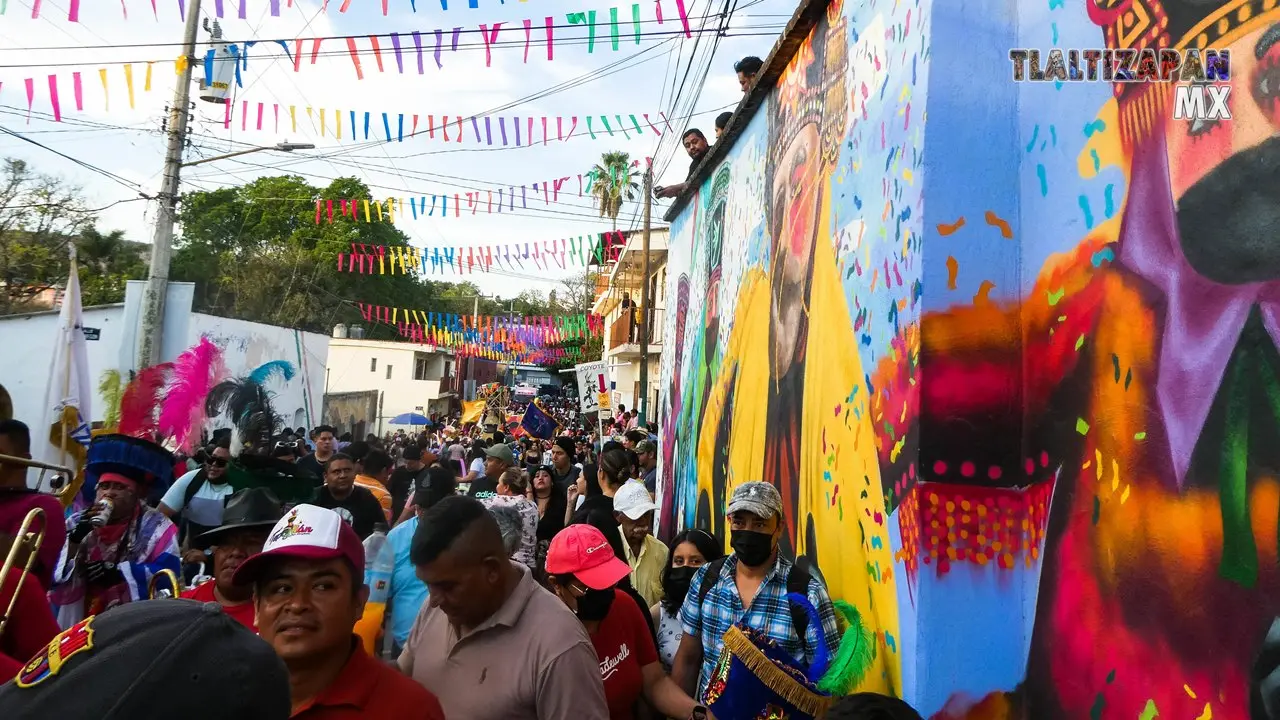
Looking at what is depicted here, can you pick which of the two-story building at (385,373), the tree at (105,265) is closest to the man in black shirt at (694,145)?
the tree at (105,265)

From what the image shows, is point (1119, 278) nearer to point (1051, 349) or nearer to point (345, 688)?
point (1051, 349)

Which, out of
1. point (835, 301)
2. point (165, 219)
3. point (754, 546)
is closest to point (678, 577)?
point (754, 546)

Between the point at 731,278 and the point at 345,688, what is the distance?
19.9ft

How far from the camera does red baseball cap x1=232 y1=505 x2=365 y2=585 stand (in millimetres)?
2215

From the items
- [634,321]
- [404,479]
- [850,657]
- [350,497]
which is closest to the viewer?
[850,657]

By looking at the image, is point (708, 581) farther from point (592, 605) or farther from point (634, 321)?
point (634, 321)

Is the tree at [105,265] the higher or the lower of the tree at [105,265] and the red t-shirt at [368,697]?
the higher

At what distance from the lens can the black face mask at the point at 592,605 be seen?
330cm

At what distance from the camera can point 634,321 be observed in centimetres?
3127

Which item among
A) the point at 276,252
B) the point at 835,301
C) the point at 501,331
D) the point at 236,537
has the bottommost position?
the point at 236,537

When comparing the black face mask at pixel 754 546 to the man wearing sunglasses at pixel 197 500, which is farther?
the man wearing sunglasses at pixel 197 500

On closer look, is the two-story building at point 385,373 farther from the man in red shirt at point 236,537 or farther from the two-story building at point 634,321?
the man in red shirt at point 236,537

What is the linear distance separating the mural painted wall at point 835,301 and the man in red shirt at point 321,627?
2284mm

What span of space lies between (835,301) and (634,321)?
26558mm
